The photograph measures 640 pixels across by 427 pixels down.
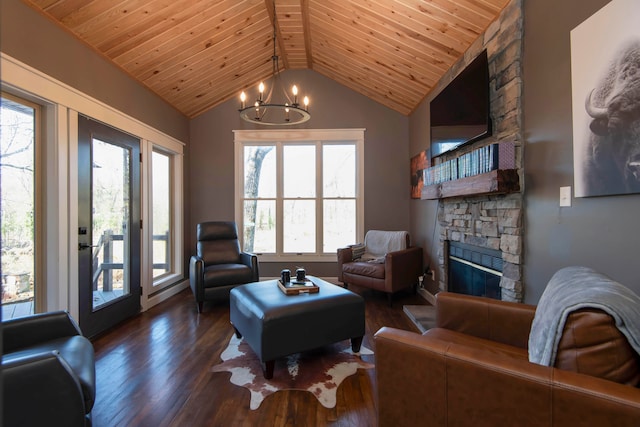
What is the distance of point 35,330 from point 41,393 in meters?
0.66

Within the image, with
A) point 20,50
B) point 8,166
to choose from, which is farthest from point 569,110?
point 8,166

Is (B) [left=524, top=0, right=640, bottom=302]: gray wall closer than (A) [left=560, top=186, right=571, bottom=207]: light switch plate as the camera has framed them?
Yes

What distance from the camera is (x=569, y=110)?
1.85 m

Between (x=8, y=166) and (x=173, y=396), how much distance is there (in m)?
2.03

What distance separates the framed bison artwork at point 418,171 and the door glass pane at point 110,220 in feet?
11.3

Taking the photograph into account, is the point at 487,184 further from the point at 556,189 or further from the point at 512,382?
the point at 512,382

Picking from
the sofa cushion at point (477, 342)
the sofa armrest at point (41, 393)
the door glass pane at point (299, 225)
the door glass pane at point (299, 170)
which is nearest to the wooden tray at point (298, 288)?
the sofa cushion at point (477, 342)

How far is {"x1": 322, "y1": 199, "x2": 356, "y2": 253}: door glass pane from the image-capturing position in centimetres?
498

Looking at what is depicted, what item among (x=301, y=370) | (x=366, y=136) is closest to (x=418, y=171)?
(x=366, y=136)

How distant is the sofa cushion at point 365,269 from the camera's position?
3.84m

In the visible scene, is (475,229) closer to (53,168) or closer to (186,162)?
(53,168)

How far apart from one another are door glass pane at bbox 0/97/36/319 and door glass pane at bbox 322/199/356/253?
3394 mm

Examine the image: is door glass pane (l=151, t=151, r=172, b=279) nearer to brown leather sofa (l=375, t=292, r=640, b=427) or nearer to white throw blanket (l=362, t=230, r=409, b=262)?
white throw blanket (l=362, t=230, r=409, b=262)

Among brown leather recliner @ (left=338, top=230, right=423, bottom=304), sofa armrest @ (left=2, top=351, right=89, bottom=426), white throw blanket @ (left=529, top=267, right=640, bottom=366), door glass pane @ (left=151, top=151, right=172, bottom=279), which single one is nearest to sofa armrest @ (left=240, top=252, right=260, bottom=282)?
brown leather recliner @ (left=338, top=230, right=423, bottom=304)
